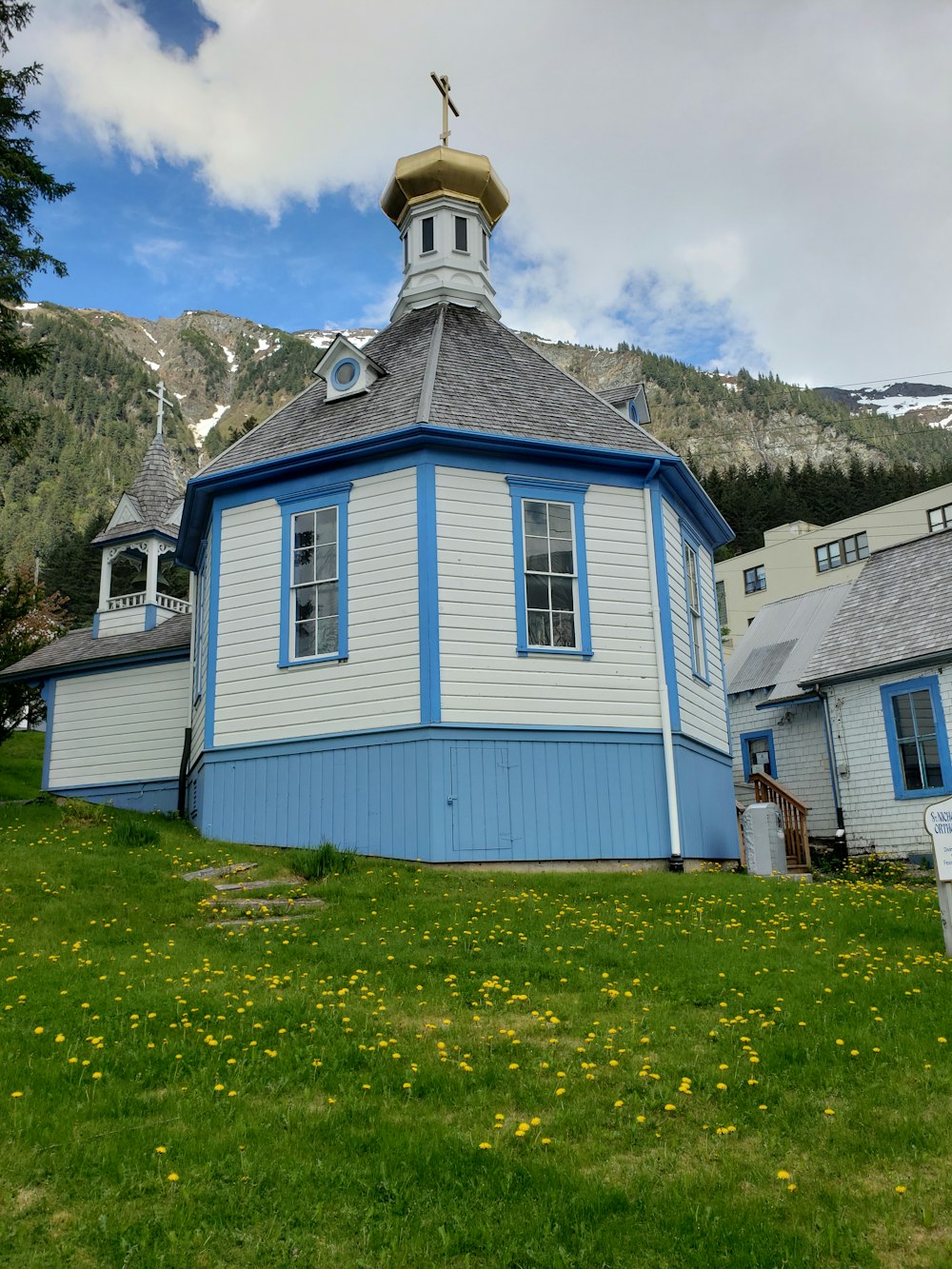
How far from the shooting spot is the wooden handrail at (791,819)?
1839 cm

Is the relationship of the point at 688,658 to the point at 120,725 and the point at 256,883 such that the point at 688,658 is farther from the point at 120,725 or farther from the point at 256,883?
the point at 120,725

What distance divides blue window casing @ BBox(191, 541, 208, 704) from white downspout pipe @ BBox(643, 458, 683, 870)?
7.44 m

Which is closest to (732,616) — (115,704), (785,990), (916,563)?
(916,563)

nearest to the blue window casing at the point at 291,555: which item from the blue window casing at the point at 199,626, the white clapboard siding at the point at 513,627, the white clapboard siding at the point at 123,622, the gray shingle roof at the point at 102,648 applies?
the white clapboard siding at the point at 513,627

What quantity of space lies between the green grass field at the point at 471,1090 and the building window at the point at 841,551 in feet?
141

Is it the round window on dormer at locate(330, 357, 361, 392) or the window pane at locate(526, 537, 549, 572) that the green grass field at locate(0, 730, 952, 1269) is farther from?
the round window on dormer at locate(330, 357, 361, 392)

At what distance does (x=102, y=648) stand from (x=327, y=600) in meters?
10.0

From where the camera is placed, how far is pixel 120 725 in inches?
911

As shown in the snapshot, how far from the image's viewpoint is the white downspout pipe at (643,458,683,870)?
15.0m

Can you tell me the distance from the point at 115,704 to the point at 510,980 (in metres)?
17.1

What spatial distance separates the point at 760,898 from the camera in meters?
11.9

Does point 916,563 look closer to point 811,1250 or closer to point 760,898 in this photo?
point 760,898

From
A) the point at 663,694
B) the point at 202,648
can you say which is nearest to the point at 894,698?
the point at 663,694

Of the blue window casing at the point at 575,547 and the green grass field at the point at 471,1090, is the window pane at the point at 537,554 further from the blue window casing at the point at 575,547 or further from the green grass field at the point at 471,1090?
the green grass field at the point at 471,1090
